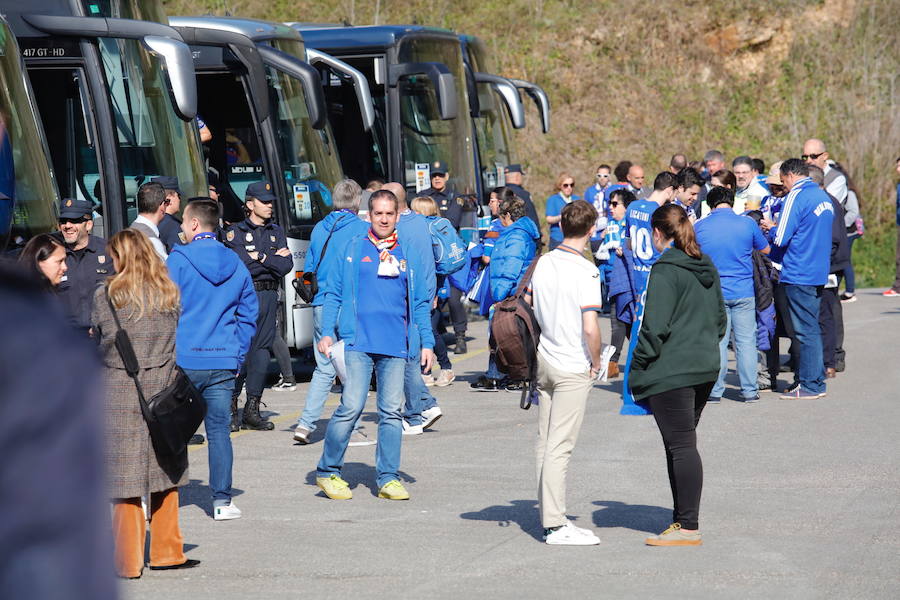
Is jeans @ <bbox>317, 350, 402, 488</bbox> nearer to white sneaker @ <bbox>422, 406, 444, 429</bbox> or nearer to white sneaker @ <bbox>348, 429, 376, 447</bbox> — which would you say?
white sneaker @ <bbox>348, 429, 376, 447</bbox>

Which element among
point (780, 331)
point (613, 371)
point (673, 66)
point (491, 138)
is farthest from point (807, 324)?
point (673, 66)

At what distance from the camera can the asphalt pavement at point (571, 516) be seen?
239 inches

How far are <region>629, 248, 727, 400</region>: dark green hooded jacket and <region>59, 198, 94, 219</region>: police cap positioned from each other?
4.38 meters

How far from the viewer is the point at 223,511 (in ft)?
24.6

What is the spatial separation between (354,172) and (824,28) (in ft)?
62.1

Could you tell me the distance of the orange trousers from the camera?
20.5ft

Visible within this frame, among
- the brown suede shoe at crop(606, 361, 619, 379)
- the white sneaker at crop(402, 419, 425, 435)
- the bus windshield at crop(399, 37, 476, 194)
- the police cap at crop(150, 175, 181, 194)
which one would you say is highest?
the bus windshield at crop(399, 37, 476, 194)

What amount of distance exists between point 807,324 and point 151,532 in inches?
279

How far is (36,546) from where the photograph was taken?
1010 mm

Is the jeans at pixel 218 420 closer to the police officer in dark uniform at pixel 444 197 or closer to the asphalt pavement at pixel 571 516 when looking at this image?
the asphalt pavement at pixel 571 516

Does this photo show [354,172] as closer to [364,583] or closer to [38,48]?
[38,48]

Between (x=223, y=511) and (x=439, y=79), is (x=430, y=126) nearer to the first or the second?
(x=439, y=79)

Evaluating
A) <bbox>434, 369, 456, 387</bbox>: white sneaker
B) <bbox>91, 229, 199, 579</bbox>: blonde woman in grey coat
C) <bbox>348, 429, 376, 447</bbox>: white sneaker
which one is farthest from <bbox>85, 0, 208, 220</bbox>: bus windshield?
<bbox>91, 229, 199, 579</bbox>: blonde woman in grey coat

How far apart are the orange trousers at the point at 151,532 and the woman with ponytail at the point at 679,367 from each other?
242 cm
